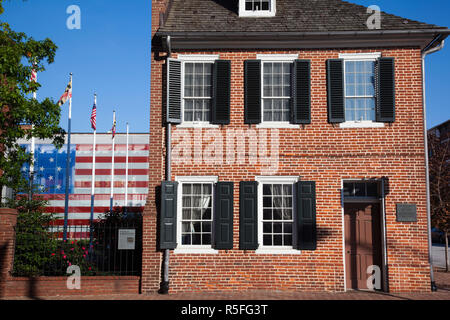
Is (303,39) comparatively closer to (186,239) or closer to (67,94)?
(186,239)

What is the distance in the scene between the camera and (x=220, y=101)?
38.4 ft

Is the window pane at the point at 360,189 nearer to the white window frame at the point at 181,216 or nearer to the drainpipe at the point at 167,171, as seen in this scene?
the white window frame at the point at 181,216

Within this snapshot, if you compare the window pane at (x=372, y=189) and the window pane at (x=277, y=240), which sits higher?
the window pane at (x=372, y=189)

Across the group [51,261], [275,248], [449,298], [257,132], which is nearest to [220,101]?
[257,132]

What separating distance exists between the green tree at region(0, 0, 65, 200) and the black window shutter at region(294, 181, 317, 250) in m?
6.87

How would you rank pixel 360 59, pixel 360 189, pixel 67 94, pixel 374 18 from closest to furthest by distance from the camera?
pixel 360 189
pixel 360 59
pixel 374 18
pixel 67 94

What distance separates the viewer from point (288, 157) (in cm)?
1152

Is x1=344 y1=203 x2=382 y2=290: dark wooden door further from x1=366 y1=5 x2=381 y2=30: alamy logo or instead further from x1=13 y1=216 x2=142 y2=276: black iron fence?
x1=13 y1=216 x2=142 y2=276: black iron fence

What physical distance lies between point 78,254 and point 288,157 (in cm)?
640

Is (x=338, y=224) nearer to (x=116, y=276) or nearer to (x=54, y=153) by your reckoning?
(x=116, y=276)

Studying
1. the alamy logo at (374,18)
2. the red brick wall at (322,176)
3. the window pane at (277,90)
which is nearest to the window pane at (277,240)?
the red brick wall at (322,176)

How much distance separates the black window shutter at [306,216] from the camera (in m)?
11.1

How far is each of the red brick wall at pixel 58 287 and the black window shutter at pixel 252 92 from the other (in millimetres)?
5490

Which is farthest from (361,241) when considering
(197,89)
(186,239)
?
(197,89)
